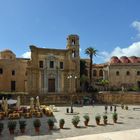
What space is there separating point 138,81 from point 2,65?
29054mm

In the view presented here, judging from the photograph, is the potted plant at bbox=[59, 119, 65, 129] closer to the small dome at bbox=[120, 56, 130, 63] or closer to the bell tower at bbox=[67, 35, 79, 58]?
the bell tower at bbox=[67, 35, 79, 58]

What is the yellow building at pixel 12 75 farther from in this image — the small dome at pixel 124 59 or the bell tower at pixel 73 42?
the small dome at pixel 124 59

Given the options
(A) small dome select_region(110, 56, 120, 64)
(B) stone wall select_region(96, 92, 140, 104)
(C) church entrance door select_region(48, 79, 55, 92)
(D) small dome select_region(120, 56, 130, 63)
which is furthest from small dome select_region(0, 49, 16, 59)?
(D) small dome select_region(120, 56, 130, 63)

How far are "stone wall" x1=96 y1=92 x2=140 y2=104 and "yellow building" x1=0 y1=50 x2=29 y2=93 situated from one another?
16.2 m

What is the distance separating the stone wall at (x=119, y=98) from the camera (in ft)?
165

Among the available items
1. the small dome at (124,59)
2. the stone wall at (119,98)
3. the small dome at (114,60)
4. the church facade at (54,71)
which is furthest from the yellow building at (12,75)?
the small dome at (124,59)

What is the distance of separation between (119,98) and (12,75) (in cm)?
2121

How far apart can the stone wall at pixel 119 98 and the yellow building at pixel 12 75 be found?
16.2 metres

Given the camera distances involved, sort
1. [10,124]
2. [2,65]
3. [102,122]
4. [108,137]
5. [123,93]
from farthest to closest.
Result: [2,65]
[123,93]
[102,122]
[10,124]
[108,137]

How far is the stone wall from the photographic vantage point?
165 feet

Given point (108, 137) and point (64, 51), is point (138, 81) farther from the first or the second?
point (108, 137)

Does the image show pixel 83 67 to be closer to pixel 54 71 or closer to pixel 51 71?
pixel 54 71

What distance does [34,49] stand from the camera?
49969mm

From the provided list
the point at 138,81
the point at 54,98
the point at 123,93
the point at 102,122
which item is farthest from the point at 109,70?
the point at 102,122
